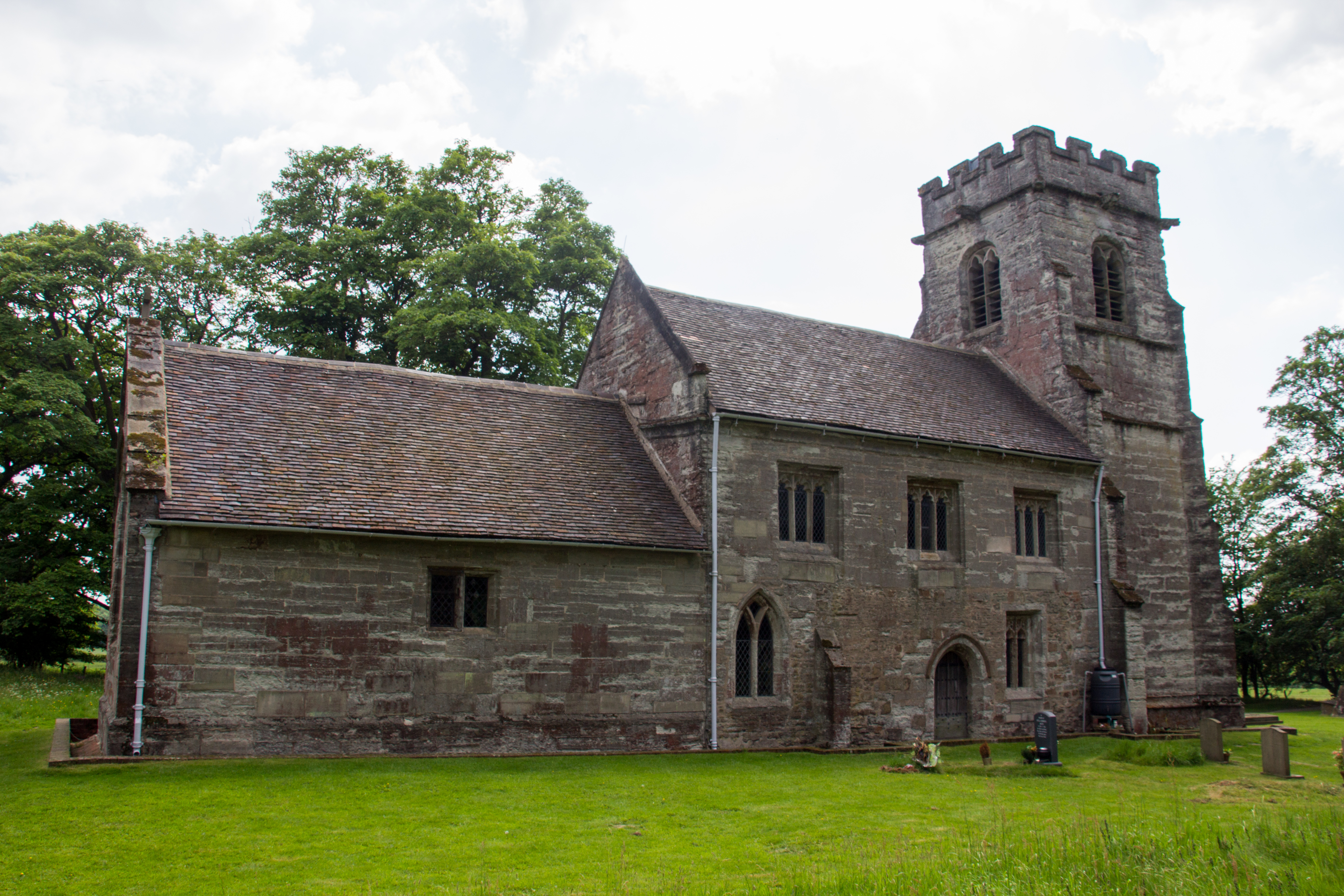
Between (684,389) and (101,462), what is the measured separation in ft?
73.3

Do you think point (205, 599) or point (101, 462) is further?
point (101, 462)

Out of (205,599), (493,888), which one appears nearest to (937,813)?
(493,888)

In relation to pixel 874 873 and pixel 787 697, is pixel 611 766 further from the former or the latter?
pixel 874 873

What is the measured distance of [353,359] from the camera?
35656mm

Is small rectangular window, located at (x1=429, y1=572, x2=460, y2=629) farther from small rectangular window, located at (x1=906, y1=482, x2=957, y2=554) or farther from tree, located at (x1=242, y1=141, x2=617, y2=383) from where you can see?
tree, located at (x1=242, y1=141, x2=617, y2=383)

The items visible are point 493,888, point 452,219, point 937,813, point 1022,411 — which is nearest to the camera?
point 493,888

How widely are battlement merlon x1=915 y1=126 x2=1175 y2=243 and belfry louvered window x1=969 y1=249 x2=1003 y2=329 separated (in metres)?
1.45

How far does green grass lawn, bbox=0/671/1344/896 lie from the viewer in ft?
31.4

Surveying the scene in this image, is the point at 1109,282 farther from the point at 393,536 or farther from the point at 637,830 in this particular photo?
the point at 637,830

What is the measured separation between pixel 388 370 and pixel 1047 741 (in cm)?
1550

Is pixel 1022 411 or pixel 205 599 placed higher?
pixel 1022 411

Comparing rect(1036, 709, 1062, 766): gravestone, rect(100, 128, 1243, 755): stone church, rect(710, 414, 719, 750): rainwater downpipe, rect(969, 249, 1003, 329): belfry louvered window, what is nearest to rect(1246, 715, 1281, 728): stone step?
rect(100, 128, 1243, 755): stone church

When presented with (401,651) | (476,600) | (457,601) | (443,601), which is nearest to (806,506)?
(476,600)

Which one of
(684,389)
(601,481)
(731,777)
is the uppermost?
(684,389)
